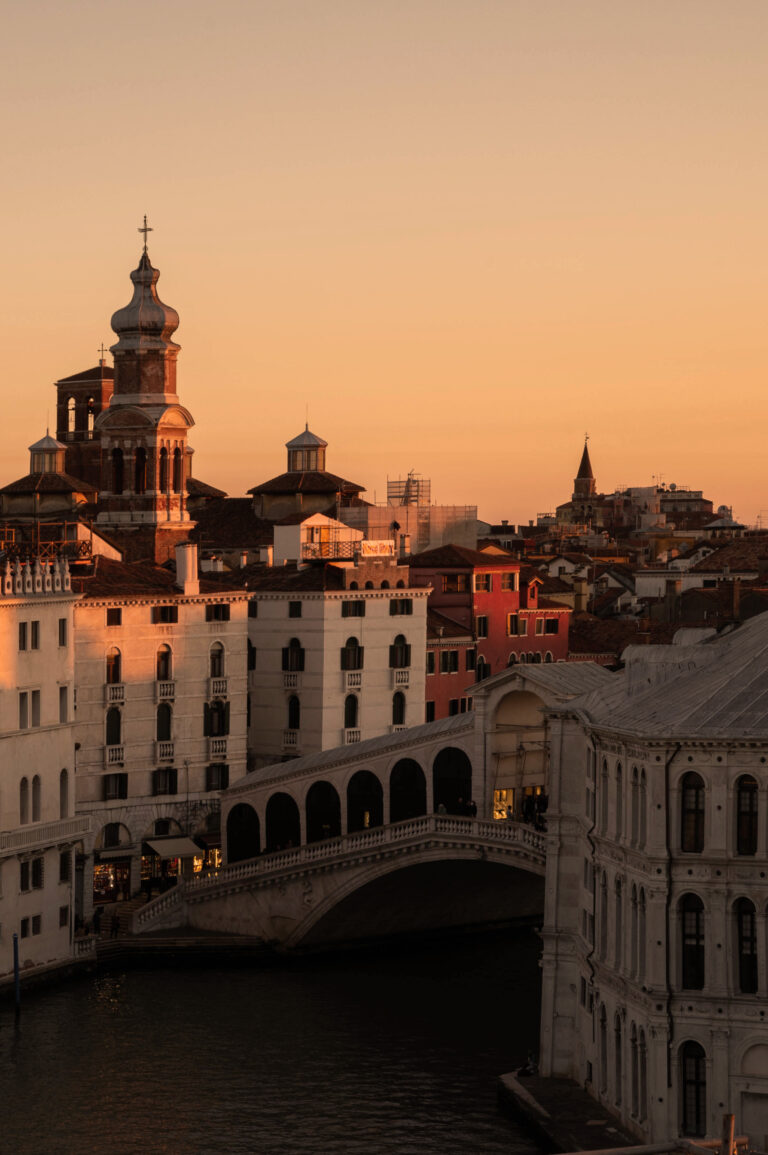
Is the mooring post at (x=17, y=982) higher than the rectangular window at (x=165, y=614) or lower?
lower

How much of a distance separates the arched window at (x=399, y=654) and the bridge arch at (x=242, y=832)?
31.0 ft

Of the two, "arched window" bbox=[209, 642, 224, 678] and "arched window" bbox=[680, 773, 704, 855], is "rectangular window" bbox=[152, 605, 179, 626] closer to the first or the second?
"arched window" bbox=[209, 642, 224, 678]

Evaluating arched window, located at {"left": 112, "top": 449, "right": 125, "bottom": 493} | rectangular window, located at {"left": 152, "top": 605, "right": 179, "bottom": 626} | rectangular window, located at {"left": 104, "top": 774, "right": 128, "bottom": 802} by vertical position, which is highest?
arched window, located at {"left": 112, "top": 449, "right": 125, "bottom": 493}

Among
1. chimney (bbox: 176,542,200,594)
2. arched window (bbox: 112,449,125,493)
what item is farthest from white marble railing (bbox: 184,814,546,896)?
arched window (bbox: 112,449,125,493)

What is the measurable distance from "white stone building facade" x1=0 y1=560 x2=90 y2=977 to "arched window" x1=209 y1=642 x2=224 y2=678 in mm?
11329

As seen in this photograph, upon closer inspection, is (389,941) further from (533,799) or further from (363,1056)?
(363,1056)

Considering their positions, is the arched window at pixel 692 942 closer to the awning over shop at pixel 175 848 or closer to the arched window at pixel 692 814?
the arched window at pixel 692 814

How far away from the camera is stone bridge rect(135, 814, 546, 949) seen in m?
70.2

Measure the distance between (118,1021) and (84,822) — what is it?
761 cm

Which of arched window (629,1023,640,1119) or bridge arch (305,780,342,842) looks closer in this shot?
arched window (629,1023,640,1119)

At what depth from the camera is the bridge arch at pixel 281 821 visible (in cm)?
7988

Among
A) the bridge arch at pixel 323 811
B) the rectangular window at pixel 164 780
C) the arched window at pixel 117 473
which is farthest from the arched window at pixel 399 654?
the arched window at pixel 117 473

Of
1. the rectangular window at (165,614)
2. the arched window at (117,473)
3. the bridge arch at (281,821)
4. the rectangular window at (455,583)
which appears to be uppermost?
the arched window at (117,473)

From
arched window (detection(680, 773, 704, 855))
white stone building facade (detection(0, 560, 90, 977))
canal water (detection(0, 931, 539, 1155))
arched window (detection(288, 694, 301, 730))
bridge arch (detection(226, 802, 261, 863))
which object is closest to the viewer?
arched window (detection(680, 773, 704, 855))
